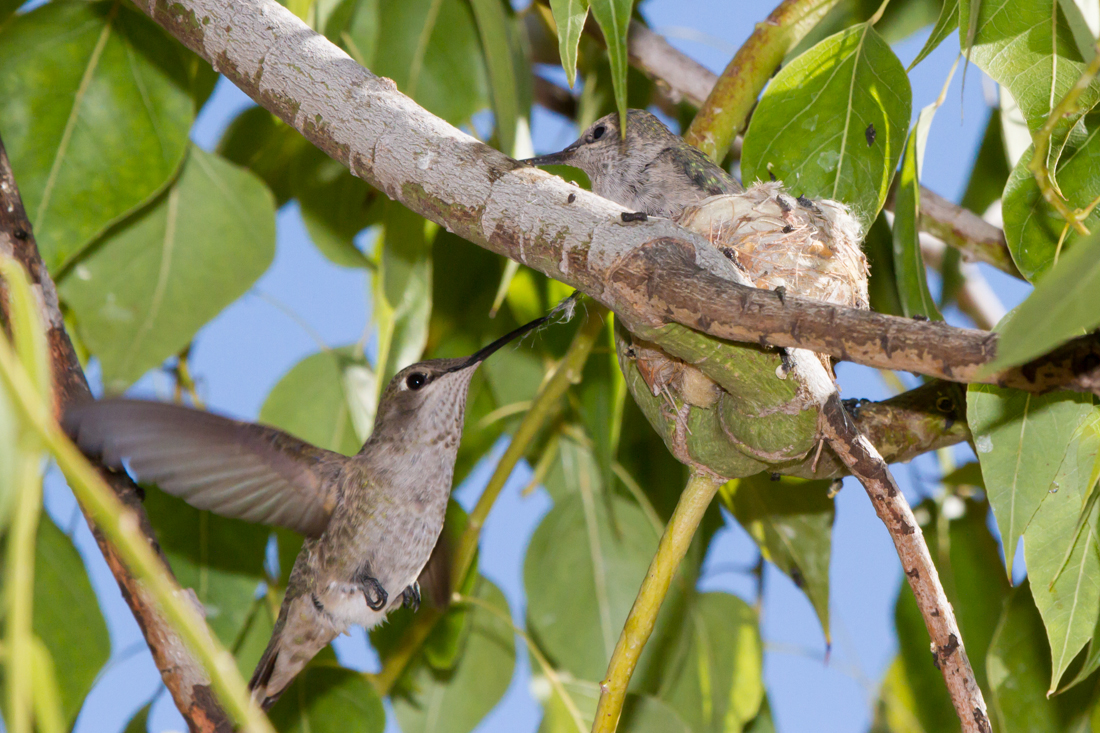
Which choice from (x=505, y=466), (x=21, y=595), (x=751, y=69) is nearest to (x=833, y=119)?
(x=751, y=69)

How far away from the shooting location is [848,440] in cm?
109

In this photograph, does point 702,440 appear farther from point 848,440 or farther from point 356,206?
point 356,206

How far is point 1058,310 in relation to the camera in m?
0.57

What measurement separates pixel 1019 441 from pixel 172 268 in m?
1.57

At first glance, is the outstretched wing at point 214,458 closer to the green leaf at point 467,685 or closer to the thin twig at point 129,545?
the green leaf at point 467,685

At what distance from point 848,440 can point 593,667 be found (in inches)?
48.5

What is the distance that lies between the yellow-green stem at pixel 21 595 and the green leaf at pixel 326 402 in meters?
1.78

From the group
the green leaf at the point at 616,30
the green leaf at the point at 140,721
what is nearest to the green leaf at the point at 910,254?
the green leaf at the point at 616,30

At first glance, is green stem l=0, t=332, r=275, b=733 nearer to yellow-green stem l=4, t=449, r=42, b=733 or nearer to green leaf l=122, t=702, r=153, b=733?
yellow-green stem l=4, t=449, r=42, b=733

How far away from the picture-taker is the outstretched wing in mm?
1245

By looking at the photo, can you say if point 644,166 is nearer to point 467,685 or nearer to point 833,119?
point 833,119

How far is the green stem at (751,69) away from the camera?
1642mm

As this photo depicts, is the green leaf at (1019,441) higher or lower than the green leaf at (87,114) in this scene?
lower

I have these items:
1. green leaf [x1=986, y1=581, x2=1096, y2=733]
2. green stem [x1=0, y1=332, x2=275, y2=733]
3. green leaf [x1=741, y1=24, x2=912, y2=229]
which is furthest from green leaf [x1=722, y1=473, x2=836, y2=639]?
green stem [x1=0, y1=332, x2=275, y2=733]
